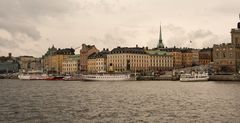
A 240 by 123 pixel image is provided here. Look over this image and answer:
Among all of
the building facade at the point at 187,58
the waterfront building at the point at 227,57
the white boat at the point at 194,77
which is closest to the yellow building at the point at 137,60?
the building facade at the point at 187,58

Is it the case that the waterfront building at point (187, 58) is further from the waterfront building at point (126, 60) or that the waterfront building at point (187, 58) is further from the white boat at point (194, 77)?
the white boat at point (194, 77)

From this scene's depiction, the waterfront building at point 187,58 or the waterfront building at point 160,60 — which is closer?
the waterfront building at point 160,60

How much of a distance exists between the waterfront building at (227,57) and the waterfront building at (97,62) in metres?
54.4

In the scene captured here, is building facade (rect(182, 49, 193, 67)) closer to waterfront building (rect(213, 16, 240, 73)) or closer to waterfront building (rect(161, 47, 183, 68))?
waterfront building (rect(161, 47, 183, 68))

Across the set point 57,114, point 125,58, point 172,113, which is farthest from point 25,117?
point 125,58

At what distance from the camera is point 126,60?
6501 inches

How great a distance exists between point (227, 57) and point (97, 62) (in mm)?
65257

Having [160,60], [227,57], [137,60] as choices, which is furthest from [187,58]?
[227,57]

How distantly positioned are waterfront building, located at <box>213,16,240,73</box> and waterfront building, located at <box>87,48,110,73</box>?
5438cm

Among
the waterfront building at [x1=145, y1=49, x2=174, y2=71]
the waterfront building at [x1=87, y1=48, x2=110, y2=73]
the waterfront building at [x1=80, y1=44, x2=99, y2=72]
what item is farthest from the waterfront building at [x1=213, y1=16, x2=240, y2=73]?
the waterfront building at [x1=80, y1=44, x2=99, y2=72]

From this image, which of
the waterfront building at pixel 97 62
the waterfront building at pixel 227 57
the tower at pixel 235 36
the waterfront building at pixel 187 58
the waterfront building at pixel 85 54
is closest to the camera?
the waterfront building at pixel 227 57

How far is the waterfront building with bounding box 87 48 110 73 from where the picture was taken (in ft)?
578

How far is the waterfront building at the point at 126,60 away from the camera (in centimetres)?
16550

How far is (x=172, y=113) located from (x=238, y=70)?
9416cm
